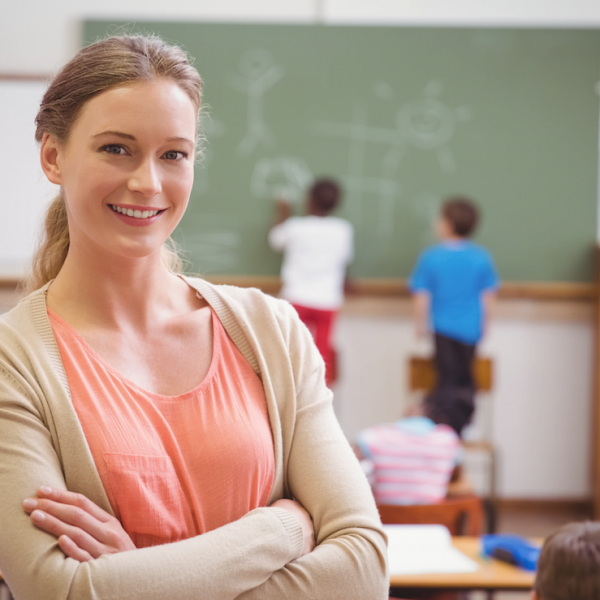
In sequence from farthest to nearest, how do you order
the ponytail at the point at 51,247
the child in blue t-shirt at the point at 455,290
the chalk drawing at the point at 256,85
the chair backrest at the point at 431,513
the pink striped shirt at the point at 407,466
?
the chalk drawing at the point at 256,85 < the child in blue t-shirt at the point at 455,290 < the pink striped shirt at the point at 407,466 < the chair backrest at the point at 431,513 < the ponytail at the point at 51,247

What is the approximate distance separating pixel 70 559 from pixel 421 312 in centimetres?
353

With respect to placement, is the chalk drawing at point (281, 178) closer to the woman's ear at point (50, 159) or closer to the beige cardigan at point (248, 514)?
the beige cardigan at point (248, 514)

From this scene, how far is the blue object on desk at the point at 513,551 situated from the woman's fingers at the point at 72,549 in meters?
1.31

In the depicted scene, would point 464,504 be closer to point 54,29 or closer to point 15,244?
point 15,244

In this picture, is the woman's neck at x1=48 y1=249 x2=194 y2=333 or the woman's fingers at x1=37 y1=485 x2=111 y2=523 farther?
the woman's neck at x1=48 y1=249 x2=194 y2=333

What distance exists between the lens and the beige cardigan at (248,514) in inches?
39.2

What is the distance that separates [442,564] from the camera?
197cm

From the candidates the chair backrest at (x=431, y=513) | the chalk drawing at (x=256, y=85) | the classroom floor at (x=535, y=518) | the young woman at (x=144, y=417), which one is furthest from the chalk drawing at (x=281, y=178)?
the young woman at (x=144, y=417)

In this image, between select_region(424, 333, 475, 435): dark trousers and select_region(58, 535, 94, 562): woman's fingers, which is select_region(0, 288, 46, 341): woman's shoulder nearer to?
select_region(58, 535, 94, 562): woman's fingers

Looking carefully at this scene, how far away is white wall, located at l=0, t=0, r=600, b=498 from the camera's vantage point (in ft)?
15.0

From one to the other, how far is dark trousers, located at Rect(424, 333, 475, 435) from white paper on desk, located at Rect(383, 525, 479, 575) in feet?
6.20

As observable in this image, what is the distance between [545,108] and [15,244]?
10.6 ft

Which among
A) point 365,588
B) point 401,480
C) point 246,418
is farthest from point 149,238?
point 401,480

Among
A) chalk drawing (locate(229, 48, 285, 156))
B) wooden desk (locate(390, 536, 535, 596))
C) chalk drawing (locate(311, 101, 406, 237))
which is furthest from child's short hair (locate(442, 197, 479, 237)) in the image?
wooden desk (locate(390, 536, 535, 596))
